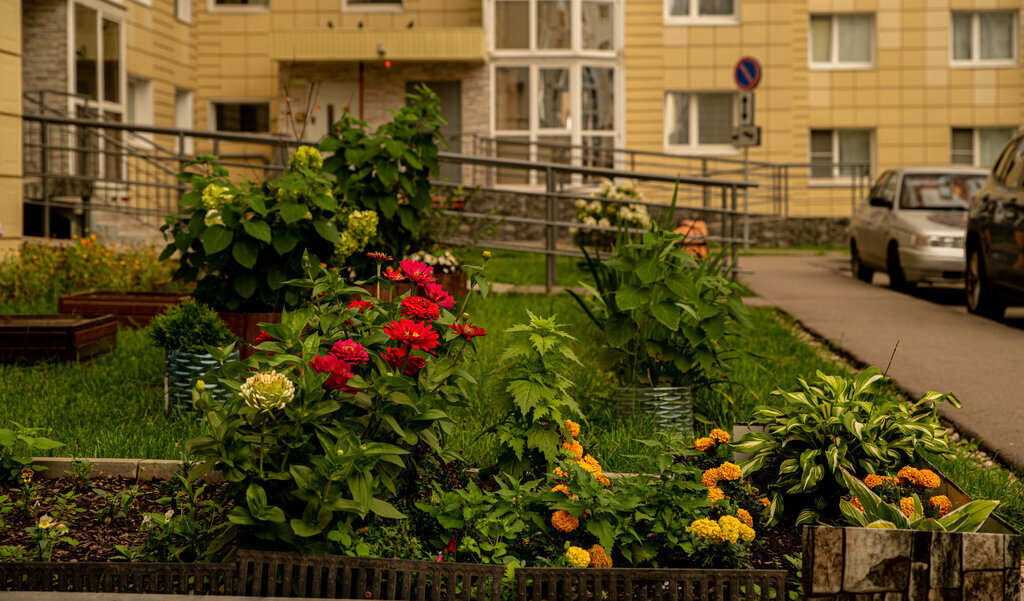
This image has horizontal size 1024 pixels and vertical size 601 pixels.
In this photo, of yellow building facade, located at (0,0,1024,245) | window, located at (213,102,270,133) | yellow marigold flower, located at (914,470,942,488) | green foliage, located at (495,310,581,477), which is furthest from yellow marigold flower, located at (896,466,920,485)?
window, located at (213,102,270,133)

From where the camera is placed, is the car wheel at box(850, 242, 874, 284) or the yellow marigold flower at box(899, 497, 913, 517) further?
the car wheel at box(850, 242, 874, 284)

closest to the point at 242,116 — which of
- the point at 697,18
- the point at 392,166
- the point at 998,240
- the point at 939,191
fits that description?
the point at 697,18

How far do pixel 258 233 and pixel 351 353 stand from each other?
86.3 inches

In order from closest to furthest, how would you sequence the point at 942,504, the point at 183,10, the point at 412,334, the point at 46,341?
the point at 412,334 < the point at 942,504 < the point at 46,341 < the point at 183,10

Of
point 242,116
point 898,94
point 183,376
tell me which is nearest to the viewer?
point 183,376

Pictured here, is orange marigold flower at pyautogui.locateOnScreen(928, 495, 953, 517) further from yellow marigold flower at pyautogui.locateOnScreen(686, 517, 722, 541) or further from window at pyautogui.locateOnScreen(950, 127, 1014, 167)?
window at pyautogui.locateOnScreen(950, 127, 1014, 167)

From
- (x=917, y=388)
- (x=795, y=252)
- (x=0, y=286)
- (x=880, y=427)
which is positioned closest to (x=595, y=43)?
(x=795, y=252)

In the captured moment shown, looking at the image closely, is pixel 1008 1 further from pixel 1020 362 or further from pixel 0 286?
pixel 0 286

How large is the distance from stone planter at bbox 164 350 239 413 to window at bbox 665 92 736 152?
23.1 meters

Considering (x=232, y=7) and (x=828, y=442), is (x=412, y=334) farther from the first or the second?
(x=232, y=7)

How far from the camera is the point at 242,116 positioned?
2672 centimetres

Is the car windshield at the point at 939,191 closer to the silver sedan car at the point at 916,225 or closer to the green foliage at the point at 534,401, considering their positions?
the silver sedan car at the point at 916,225

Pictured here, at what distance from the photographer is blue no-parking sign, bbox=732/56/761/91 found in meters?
19.8

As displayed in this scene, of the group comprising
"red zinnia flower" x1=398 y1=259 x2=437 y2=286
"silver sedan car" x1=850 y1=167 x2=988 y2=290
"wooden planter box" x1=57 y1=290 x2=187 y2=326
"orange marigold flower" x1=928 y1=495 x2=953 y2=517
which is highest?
"silver sedan car" x1=850 y1=167 x2=988 y2=290
